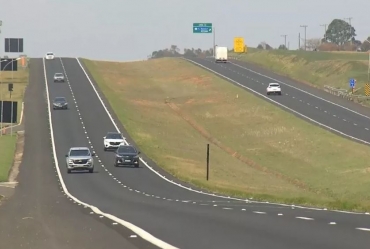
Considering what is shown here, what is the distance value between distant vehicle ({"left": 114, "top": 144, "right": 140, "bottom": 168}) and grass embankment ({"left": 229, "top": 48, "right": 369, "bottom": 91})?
6104 centimetres

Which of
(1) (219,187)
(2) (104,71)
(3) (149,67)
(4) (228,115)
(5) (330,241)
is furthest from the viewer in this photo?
(3) (149,67)

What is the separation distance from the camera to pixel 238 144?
261ft

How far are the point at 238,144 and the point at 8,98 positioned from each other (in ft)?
143

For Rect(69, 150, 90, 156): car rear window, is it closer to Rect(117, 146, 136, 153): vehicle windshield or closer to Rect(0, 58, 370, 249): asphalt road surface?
Rect(0, 58, 370, 249): asphalt road surface

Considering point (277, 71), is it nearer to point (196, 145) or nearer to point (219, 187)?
point (196, 145)

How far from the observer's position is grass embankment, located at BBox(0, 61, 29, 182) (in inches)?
2542

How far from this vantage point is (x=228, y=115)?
99.2 metres

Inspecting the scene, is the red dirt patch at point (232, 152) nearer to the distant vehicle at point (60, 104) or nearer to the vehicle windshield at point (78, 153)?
the distant vehicle at point (60, 104)

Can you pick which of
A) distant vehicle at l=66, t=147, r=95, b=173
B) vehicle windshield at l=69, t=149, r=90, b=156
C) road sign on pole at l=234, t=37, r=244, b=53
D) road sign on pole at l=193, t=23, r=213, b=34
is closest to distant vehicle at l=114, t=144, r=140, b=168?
distant vehicle at l=66, t=147, r=95, b=173

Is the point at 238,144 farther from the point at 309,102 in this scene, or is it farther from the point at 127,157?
the point at 309,102

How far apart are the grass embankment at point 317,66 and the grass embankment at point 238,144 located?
18.0m

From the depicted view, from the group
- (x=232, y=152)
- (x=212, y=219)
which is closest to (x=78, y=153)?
(x=232, y=152)

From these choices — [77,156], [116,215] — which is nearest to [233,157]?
[77,156]

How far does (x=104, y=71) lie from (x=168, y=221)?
12973 centimetres
